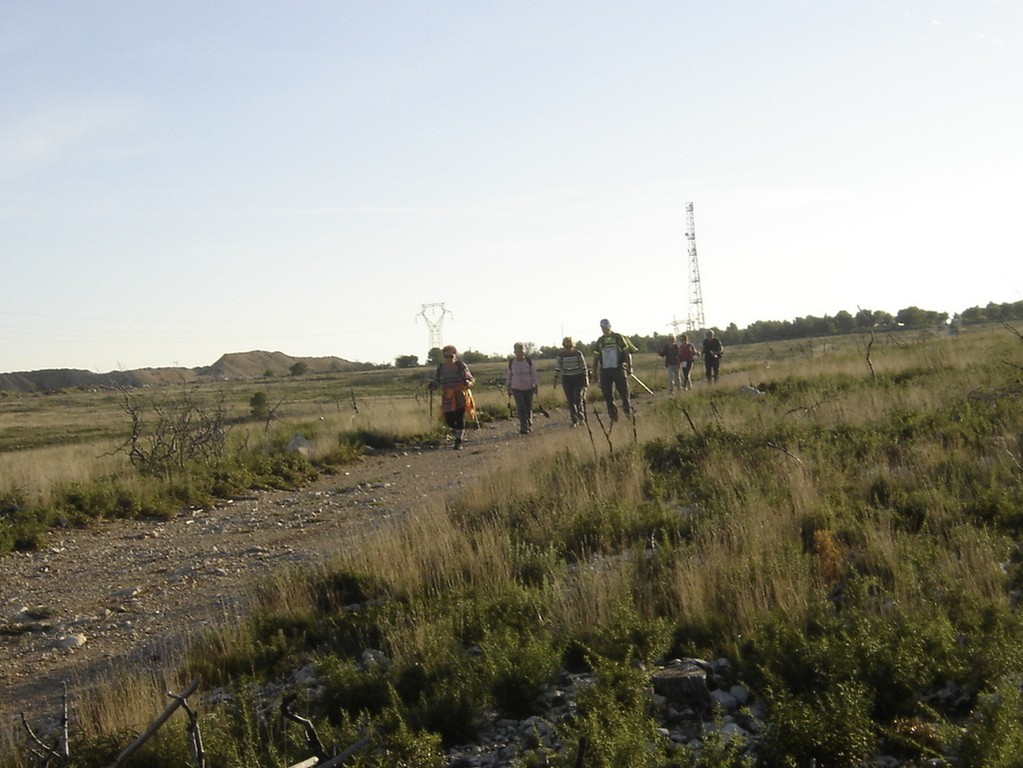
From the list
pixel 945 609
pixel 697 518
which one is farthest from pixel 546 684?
pixel 697 518

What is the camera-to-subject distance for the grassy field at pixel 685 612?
15.7 ft

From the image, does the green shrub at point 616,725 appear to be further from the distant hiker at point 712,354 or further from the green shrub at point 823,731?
the distant hiker at point 712,354

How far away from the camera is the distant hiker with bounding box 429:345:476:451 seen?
1786cm

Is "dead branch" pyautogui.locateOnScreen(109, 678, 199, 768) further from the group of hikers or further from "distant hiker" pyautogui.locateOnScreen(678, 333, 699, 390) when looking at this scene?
"distant hiker" pyautogui.locateOnScreen(678, 333, 699, 390)

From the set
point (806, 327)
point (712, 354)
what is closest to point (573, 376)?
point (712, 354)

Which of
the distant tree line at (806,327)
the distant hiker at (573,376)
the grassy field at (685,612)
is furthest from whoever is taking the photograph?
the distant tree line at (806,327)

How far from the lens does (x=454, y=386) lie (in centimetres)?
1798

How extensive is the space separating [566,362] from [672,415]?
2.72 m

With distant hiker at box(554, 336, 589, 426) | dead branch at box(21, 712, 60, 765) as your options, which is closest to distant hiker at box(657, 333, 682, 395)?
distant hiker at box(554, 336, 589, 426)

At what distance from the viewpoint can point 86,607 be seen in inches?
326

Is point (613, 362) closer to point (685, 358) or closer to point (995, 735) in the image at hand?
point (685, 358)

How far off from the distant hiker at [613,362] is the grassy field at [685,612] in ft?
23.0

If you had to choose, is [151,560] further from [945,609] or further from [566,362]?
[566,362]

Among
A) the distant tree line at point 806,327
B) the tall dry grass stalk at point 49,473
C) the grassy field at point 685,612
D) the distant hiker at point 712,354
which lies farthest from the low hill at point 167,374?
the grassy field at point 685,612
